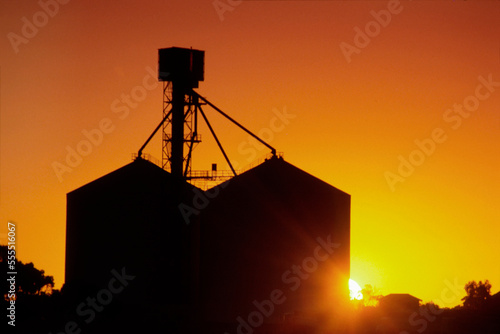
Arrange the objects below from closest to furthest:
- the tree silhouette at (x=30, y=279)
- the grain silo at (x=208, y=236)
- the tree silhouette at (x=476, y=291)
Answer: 1. the grain silo at (x=208, y=236)
2. the tree silhouette at (x=30, y=279)
3. the tree silhouette at (x=476, y=291)

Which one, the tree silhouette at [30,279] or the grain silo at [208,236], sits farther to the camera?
the tree silhouette at [30,279]

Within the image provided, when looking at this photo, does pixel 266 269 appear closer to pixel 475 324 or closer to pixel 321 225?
pixel 321 225

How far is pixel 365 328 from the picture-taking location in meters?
49.8

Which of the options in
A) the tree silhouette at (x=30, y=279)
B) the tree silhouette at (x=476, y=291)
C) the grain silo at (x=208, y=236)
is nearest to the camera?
the grain silo at (x=208, y=236)

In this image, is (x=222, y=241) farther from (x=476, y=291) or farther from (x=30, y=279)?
(x=476, y=291)

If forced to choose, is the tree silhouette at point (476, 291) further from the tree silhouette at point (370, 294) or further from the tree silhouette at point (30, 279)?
the tree silhouette at point (30, 279)

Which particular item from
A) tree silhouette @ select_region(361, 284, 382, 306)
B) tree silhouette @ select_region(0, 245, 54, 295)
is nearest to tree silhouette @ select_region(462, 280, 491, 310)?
tree silhouette @ select_region(361, 284, 382, 306)

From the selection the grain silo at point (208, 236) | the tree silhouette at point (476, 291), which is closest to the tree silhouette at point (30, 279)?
the grain silo at point (208, 236)

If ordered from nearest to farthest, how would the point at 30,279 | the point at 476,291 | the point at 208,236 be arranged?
the point at 208,236 < the point at 30,279 < the point at 476,291

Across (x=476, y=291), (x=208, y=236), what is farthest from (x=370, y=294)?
(x=208, y=236)

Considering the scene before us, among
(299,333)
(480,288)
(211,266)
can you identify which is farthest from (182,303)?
(480,288)

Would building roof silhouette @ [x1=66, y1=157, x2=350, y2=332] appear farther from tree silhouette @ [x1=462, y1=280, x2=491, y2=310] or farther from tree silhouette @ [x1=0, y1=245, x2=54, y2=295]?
tree silhouette @ [x1=462, y1=280, x2=491, y2=310]

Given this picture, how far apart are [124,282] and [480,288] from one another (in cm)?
4628

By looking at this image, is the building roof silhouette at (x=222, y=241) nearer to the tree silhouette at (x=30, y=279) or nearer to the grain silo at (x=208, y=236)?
the grain silo at (x=208, y=236)
